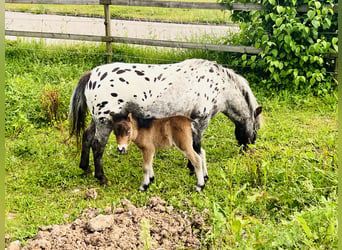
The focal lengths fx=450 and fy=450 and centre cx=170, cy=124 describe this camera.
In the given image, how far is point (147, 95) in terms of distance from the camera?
5133 millimetres

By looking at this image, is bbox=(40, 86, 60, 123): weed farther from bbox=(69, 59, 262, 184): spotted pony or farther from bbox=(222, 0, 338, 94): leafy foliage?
bbox=(222, 0, 338, 94): leafy foliage

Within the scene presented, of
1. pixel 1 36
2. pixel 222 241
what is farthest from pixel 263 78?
pixel 1 36

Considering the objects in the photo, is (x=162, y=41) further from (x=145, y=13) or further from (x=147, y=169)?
(x=145, y=13)

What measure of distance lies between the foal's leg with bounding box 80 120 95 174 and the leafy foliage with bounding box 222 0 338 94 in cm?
355

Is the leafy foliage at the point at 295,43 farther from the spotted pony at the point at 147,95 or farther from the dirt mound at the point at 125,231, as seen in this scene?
the dirt mound at the point at 125,231

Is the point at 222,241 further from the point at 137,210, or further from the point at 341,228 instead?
the point at 341,228

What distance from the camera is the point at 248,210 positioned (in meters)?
4.62

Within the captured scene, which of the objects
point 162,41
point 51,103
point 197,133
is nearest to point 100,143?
point 197,133

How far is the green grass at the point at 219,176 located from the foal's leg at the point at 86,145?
0.14 metres

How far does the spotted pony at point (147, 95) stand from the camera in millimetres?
5078

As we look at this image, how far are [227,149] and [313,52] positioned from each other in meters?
2.69

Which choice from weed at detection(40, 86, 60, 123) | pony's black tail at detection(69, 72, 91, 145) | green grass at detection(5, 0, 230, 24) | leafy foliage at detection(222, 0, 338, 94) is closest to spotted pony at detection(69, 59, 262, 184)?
pony's black tail at detection(69, 72, 91, 145)

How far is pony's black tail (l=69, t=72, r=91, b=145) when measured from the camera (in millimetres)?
5305

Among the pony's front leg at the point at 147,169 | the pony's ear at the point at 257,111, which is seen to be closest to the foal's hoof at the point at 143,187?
the pony's front leg at the point at 147,169
